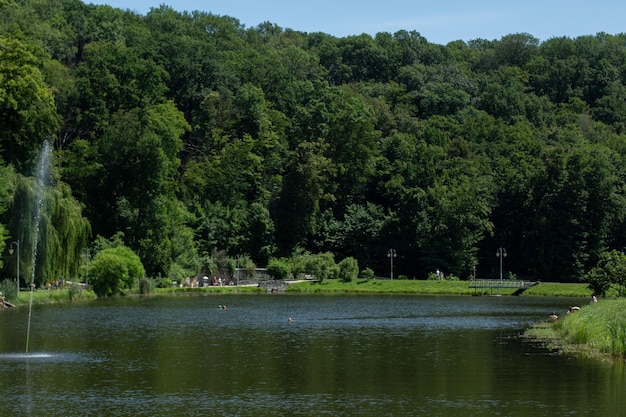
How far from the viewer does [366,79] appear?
160 meters

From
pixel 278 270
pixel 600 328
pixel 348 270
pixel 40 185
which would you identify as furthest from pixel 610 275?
pixel 278 270

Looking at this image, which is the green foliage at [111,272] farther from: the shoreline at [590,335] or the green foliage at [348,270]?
the shoreline at [590,335]

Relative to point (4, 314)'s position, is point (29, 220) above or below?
above

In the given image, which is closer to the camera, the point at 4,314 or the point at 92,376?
the point at 92,376

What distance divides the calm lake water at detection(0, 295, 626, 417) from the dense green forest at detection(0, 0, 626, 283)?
24414mm

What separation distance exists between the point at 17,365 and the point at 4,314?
2196cm

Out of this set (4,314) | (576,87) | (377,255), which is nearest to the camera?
(4,314)

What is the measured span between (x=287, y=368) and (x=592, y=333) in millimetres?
12759

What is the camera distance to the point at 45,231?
71.2m

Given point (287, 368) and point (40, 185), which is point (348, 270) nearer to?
point (40, 185)

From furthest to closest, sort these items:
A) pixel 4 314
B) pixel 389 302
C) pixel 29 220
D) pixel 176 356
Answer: pixel 389 302 < pixel 29 220 < pixel 4 314 < pixel 176 356

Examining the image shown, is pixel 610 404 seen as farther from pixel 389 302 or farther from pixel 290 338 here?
pixel 389 302

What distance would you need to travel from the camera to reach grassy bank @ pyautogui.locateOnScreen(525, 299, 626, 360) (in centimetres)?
3934

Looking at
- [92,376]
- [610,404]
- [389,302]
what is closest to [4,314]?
[92,376]
